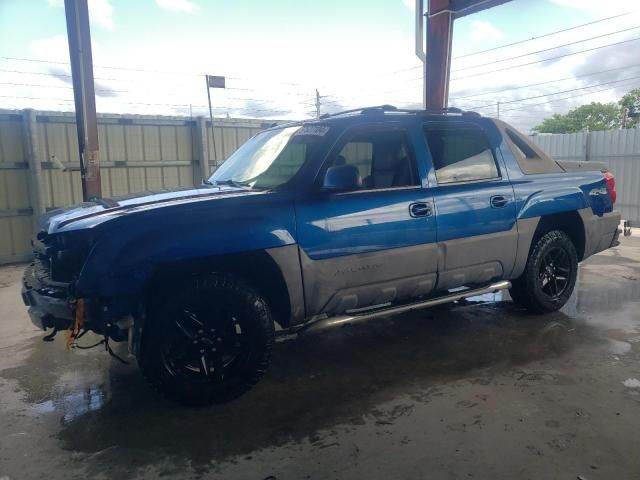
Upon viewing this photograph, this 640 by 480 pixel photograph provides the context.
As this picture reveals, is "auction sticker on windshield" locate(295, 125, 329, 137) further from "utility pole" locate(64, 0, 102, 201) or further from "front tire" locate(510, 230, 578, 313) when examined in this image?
"utility pole" locate(64, 0, 102, 201)

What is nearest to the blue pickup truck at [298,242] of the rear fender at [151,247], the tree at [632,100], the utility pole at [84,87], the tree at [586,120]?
the rear fender at [151,247]

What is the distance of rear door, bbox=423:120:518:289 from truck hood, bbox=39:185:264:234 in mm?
1540

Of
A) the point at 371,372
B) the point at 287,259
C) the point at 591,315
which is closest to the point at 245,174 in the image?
the point at 287,259

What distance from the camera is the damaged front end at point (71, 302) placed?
300cm

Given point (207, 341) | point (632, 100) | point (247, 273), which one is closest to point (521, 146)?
point (247, 273)

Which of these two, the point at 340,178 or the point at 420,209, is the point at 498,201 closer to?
the point at 420,209

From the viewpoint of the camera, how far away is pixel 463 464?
8.53ft

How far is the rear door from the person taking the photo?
4.10m

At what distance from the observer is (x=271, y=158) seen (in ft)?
13.3

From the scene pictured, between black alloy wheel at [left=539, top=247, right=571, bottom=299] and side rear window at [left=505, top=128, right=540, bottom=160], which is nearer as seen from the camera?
side rear window at [left=505, top=128, right=540, bottom=160]

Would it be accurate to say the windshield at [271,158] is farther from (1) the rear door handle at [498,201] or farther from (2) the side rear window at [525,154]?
(2) the side rear window at [525,154]

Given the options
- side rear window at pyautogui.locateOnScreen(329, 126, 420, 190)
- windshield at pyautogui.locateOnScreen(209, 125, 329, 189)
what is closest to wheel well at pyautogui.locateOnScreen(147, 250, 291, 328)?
windshield at pyautogui.locateOnScreen(209, 125, 329, 189)

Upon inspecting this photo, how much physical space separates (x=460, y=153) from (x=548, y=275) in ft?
5.32

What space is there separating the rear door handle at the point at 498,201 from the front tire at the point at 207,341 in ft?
7.20
